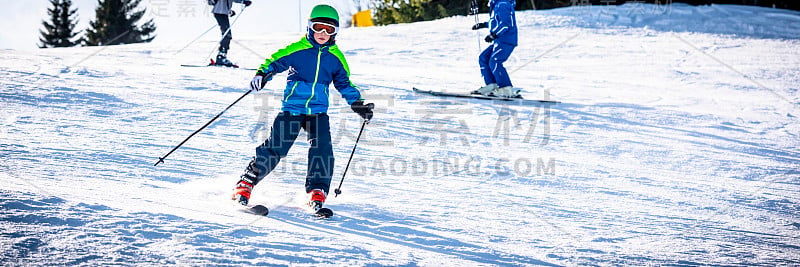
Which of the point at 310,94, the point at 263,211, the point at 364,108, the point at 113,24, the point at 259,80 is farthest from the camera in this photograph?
the point at 113,24

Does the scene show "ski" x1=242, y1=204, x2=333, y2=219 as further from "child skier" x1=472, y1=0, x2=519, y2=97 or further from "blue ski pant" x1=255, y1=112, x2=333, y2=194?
"child skier" x1=472, y1=0, x2=519, y2=97

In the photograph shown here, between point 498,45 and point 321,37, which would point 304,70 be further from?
point 498,45

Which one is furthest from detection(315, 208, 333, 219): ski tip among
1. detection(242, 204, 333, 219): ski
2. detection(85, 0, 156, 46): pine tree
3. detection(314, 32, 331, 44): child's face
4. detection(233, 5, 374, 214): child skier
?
detection(85, 0, 156, 46): pine tree

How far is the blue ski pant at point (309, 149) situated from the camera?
12.1 ft

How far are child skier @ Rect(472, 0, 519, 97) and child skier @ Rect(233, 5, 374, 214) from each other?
432cm

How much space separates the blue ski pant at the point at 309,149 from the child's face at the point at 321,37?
0.42m

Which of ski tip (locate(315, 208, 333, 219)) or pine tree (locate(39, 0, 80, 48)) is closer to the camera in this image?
ski tip (locate(315, 208, 333, 219))

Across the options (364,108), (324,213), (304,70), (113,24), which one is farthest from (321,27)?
(113,24)

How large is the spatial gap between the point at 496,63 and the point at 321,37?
15.4 ft

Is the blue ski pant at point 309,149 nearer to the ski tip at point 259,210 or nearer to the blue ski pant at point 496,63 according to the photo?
the ski tip at point 259,210

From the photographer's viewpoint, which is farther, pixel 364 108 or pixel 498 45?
pixel 498 45

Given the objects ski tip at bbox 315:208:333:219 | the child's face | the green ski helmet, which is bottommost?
ski tip at bbox 315:208:333:219

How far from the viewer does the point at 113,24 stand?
41.3 meters

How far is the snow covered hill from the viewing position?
3027mm
